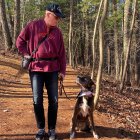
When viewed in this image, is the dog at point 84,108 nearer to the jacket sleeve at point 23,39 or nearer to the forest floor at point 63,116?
the forest floor at point 63,116

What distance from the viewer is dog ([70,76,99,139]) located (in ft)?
24.0

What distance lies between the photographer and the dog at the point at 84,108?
7324mm

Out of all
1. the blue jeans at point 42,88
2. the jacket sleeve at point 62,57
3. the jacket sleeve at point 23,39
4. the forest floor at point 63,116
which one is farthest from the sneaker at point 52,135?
the jacket sleeve at point 23,39

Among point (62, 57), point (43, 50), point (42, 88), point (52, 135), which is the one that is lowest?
point (52, 135)

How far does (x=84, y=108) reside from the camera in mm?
7445

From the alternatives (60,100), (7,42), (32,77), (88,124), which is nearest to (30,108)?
(60,100)

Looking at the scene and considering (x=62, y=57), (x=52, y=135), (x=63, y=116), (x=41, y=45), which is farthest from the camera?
(x=63, y=116)

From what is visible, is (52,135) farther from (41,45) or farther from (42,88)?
(41,45)

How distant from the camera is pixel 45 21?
6.59 m

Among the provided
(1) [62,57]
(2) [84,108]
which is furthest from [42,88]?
(2) [84,108]

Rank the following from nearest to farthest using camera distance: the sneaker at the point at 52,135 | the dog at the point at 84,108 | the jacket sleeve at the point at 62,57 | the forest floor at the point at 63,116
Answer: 1. the jacket sleeve at the point at 62,57
2. the sneaker at the point at 52,135
3. the dog at the point at 84,108
4. the forest floor at the point at 63,116

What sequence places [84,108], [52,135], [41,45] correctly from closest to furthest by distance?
1. [41,45]
2. [52,135]
3. [84,108]

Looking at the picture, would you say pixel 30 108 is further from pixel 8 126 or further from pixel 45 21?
pixel 45 21

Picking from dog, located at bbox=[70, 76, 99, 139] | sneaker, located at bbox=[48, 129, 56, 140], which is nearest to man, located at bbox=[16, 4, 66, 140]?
sneaker, located at bbox=[48, 129, 56, 140]
